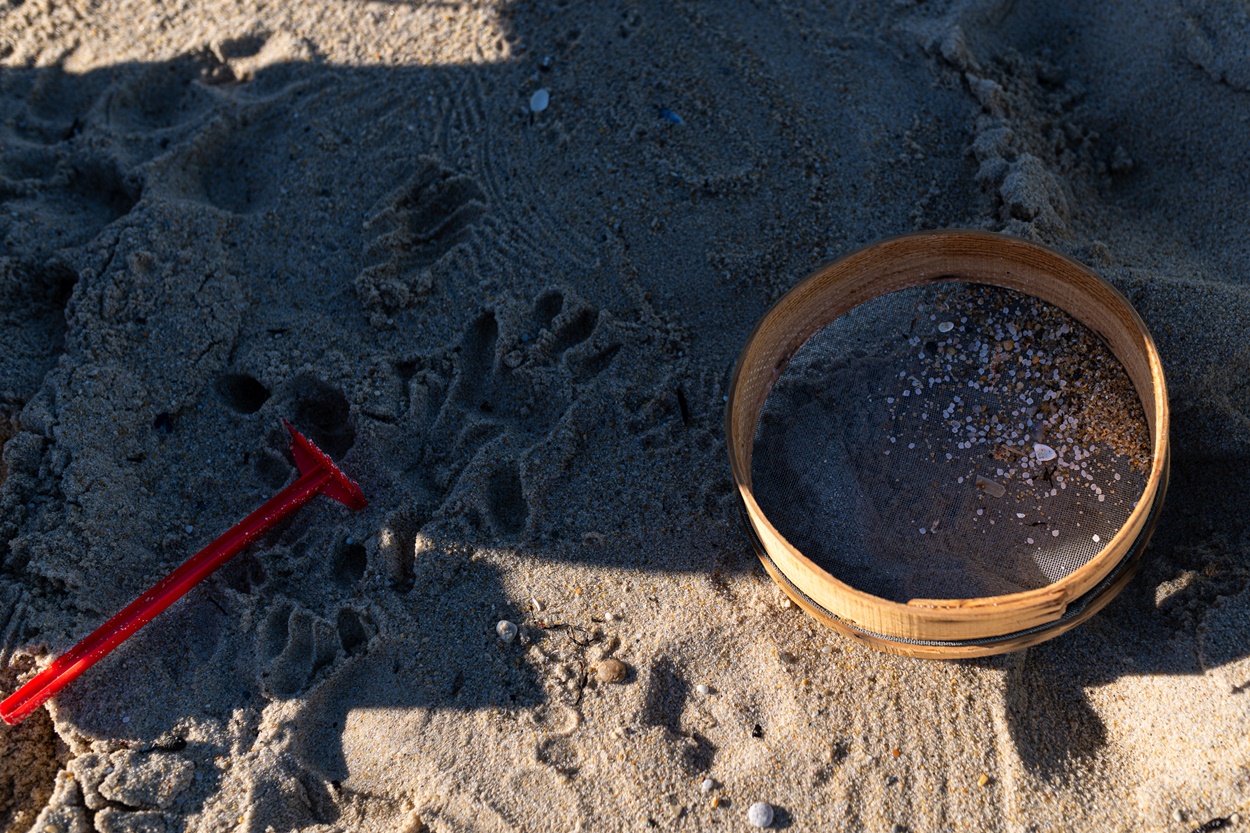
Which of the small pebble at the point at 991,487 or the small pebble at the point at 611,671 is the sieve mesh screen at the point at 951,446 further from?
the small pebble at the point at 611,671

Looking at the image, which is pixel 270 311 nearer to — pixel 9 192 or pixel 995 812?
pixel 9 192

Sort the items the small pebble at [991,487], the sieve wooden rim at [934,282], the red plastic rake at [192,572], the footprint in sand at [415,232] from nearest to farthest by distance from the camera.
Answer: the sieve wooden rim at [934,282]
the red plastic rake at [192,572]
the small pebble at [991,487]
the footprint in sand at [415,232]

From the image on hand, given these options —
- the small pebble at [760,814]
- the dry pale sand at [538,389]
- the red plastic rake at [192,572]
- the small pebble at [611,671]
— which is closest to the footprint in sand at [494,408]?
the dry pale sand at [538,389]

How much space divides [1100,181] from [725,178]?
1.09 meters

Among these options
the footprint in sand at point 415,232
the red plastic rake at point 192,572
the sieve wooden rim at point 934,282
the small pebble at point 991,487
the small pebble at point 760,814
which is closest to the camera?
the sieve wooden rim at point 934,282

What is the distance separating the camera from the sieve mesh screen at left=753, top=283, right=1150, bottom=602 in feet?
6.66

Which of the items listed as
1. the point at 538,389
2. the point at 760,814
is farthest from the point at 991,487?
the point at 538,389

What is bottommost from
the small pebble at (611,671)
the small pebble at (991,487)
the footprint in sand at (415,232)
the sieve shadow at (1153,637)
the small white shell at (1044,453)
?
the sieve shadow at (1153,637)

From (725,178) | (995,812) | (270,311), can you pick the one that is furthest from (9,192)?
(995,812)

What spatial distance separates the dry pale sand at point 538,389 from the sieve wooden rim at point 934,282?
0.68 feet

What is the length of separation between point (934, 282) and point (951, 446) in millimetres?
407

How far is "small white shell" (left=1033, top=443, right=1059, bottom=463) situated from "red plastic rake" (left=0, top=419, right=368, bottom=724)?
161cm

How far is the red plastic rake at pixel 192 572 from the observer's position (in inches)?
76.2

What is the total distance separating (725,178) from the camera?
2500 millimetres
